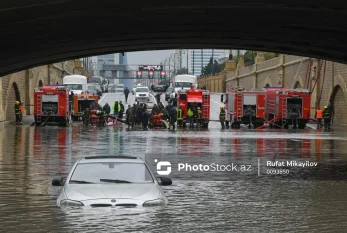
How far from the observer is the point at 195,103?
5919cm

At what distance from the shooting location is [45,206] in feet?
53.4

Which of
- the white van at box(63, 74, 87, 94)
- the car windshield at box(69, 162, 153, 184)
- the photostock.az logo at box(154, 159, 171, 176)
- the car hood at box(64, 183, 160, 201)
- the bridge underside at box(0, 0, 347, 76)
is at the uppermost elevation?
the bridge underside at box(0, 0, 347, 76)

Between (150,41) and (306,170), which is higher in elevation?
(150,41)

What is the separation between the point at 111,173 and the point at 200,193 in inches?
192

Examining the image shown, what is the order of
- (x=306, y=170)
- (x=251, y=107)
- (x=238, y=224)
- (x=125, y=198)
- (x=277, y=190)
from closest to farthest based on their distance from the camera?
(x=125, y=198)
(x=238, y=224)
(x=277, y=190)
(x=306, y=170)
(x=251, y=107)

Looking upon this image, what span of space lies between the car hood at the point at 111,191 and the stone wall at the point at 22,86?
4710 centimetres

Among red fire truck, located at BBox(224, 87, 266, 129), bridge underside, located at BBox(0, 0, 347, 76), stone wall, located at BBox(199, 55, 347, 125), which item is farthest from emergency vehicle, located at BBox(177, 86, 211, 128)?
bridge underside, located at BBox(0, 0, 347, 76)

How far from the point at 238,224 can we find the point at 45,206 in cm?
434

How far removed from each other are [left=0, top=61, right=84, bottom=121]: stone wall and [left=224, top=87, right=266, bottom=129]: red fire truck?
17.1 metres

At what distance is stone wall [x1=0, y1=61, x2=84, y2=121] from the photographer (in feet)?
201

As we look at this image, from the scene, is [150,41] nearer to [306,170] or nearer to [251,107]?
[306,170]

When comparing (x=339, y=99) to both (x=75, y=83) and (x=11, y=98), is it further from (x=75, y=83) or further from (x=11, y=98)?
(x=75, y=83)

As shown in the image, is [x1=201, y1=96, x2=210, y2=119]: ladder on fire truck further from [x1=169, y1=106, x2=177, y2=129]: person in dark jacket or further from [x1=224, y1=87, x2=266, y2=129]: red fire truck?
[x1=169, y1=106, x2=177, y2=129]: person in dark jacket

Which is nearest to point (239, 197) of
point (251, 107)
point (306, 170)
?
point (306, 170)
